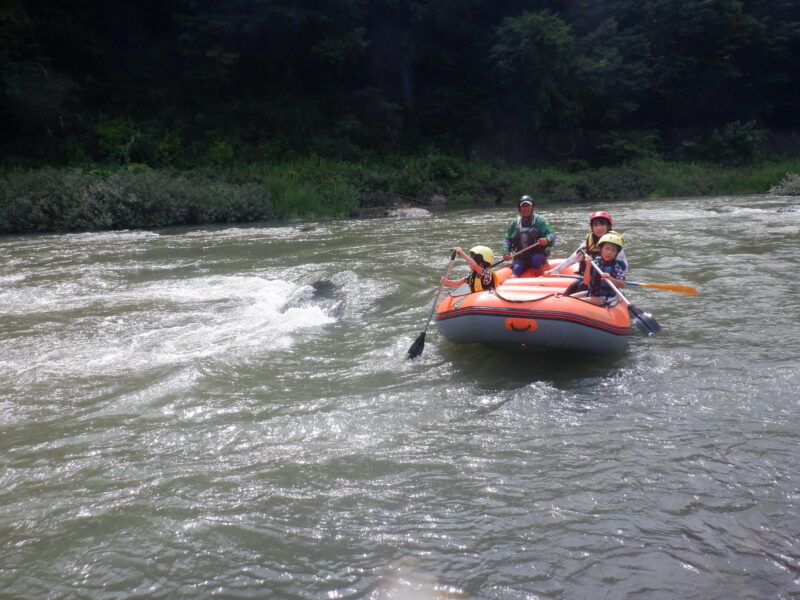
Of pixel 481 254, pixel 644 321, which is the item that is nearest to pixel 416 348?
pixel 481 254

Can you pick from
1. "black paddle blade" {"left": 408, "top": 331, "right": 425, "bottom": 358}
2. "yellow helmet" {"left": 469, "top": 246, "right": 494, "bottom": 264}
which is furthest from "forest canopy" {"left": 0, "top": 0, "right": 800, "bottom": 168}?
"black paddle blade" {"left": 408, "top": 331, "right": 425, "bottom": 358}

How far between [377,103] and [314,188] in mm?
7583

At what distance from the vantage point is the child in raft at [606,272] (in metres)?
5.33

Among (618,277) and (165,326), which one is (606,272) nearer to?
(618,277)

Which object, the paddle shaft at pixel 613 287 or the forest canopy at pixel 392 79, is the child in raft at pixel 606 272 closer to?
the paddle shaft at pixel 613 287

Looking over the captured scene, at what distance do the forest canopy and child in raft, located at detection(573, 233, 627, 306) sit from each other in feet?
56.5

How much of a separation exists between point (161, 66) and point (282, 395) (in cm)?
2279

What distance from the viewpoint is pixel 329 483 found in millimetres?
3176

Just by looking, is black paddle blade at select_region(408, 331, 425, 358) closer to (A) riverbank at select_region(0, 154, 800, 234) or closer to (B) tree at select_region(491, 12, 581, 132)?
(A) riverbank at select_region(0, 154, 800, 234)

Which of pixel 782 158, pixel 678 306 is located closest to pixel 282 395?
pixel 678 306

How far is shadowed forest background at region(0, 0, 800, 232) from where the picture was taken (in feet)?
61.9

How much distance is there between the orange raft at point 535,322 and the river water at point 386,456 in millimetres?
166

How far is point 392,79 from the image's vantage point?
26984 millimetres

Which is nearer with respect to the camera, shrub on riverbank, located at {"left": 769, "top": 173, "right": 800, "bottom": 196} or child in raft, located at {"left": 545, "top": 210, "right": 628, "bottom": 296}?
child in raft, located at {"left": 545, "top": 210, "right": 628, "bottom": 296}
